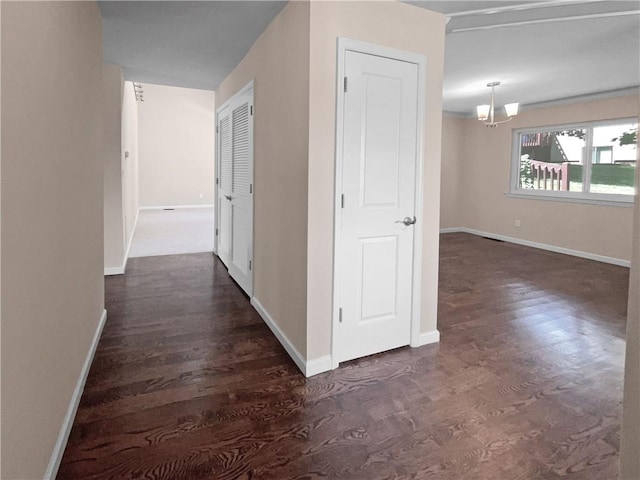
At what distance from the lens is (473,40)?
132 inches

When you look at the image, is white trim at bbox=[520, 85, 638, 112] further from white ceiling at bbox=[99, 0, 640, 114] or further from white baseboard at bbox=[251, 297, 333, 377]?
white baseboard at bbox=[251, 297, 333, 377]

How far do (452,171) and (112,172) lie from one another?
232 inches

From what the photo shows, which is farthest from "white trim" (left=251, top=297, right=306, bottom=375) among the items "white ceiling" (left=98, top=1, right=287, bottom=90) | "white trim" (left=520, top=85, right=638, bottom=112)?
"white trim" (left=520, top=85, right=638, bottom=112)

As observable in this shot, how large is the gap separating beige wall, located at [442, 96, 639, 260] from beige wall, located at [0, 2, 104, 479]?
19.7ft

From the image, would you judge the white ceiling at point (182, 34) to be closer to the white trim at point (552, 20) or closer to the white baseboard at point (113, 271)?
the white trim at point (552, 20)

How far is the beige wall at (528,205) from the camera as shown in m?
5.37

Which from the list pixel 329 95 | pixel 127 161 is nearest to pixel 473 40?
pixel 329 95

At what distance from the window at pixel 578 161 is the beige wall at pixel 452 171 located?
3.65 ft

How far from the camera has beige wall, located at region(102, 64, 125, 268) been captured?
425cm

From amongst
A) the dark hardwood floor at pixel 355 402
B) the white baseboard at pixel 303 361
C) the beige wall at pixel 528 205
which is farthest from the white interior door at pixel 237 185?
the beige wall at pixel 528 205

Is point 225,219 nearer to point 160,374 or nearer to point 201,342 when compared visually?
point 201,342

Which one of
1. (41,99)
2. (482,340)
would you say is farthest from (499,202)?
(41,99)

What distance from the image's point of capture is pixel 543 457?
167cm

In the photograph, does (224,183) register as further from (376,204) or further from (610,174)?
(610,174)
